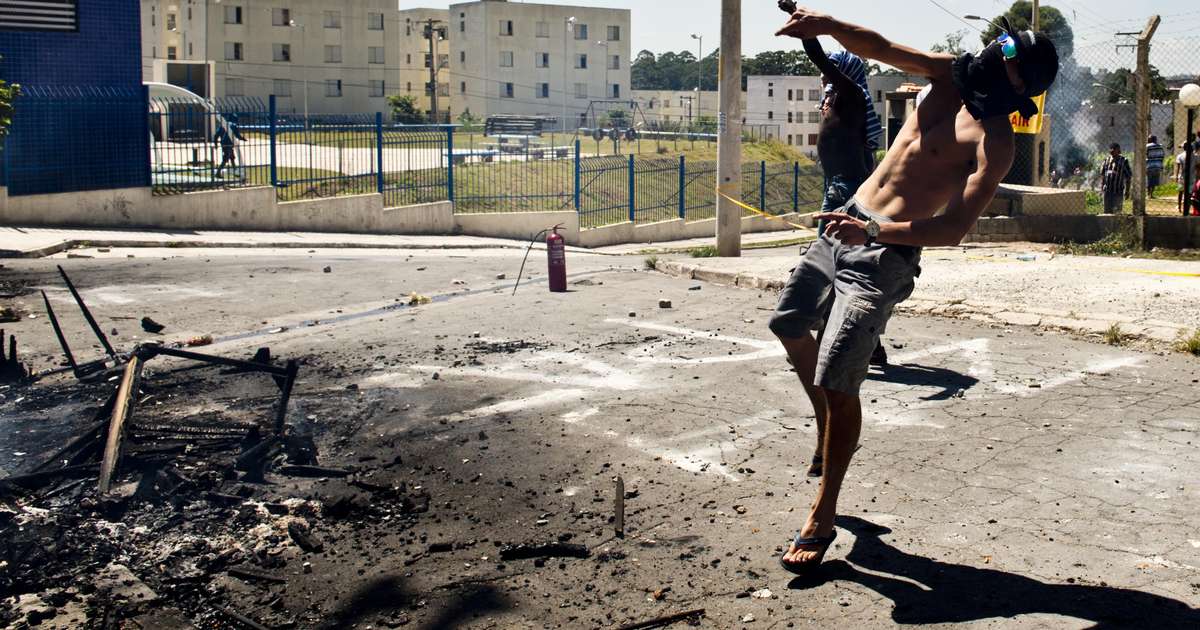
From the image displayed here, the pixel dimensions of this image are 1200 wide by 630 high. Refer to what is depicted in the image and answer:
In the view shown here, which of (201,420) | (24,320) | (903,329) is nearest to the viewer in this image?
(201,420)

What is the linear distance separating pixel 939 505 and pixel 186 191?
17768mm

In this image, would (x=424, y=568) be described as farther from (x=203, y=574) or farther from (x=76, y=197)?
(x=76, y=197)

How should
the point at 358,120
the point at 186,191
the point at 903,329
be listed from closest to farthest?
the point at 903,329 → the point at 186,191 → the point at 358,120

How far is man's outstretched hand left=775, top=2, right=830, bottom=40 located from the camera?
4707mm

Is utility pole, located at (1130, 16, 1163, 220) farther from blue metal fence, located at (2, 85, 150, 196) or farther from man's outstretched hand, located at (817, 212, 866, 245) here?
blue metal fence, located at (2, 85, 150, 196)

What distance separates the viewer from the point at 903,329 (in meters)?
9.10

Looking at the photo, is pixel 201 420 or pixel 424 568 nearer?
pixel 424 568

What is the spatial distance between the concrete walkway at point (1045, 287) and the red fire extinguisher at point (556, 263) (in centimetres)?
172

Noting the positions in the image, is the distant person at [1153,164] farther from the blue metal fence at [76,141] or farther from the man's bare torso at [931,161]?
the man's bare torso at [931,161]

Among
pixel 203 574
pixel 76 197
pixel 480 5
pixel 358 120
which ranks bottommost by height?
pixel 203 574

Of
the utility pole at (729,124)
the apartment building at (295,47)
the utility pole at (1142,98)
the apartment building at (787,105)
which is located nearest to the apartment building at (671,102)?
the apartment building at (787,105)

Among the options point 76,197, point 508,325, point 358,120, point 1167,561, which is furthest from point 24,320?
point 358,120

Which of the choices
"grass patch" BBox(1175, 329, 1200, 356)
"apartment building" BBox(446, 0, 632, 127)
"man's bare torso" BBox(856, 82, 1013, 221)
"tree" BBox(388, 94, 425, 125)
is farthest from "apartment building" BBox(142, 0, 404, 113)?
"man's bare torso" BBox(856, 82, 1013, 221)

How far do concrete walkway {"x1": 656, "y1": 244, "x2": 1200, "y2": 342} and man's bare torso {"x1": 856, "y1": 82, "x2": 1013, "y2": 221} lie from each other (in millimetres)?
4528
